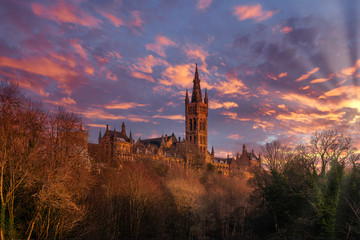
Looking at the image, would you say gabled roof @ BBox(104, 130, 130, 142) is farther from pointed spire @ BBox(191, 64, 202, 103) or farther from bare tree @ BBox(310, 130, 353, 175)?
bare tree @ BBox(310, 130, 353, 175)

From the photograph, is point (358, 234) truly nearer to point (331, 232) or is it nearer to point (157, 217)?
point (331, 232)

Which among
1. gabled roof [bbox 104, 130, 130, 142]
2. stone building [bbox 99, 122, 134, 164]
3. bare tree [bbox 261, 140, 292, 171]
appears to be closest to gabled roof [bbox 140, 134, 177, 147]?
stone building [bbox 99, 122, 134, 164]

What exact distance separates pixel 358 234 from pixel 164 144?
82274 millimetres

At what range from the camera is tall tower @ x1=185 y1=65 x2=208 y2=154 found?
12125cm

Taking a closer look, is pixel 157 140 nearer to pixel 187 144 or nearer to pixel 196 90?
pixel 187 144

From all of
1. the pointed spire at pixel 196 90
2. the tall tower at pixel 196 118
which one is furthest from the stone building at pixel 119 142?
the pointed spire at pixel 196 90

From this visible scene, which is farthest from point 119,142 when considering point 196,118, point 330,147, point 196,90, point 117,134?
point 330,147

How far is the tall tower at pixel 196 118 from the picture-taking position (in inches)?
4774

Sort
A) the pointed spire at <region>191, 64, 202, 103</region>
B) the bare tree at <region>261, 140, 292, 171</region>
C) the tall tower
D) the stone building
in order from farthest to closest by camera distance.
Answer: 1. the pointed spire at <region>191, 64, 202, 103</region>
2. the tall tower
3. the stone building
4. the bare tree at <region>261, 140, 292, 171</region>

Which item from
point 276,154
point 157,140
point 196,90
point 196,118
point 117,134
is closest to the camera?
point 276,154

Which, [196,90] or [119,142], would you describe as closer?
[119,142]

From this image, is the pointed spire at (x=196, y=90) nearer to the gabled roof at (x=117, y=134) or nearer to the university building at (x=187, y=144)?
the university building at (x=187, y=144)

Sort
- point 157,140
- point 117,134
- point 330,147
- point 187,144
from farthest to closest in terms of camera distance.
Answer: point 157,140
point 187,144
point 117,134
point 330,147

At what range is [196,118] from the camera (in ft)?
401
